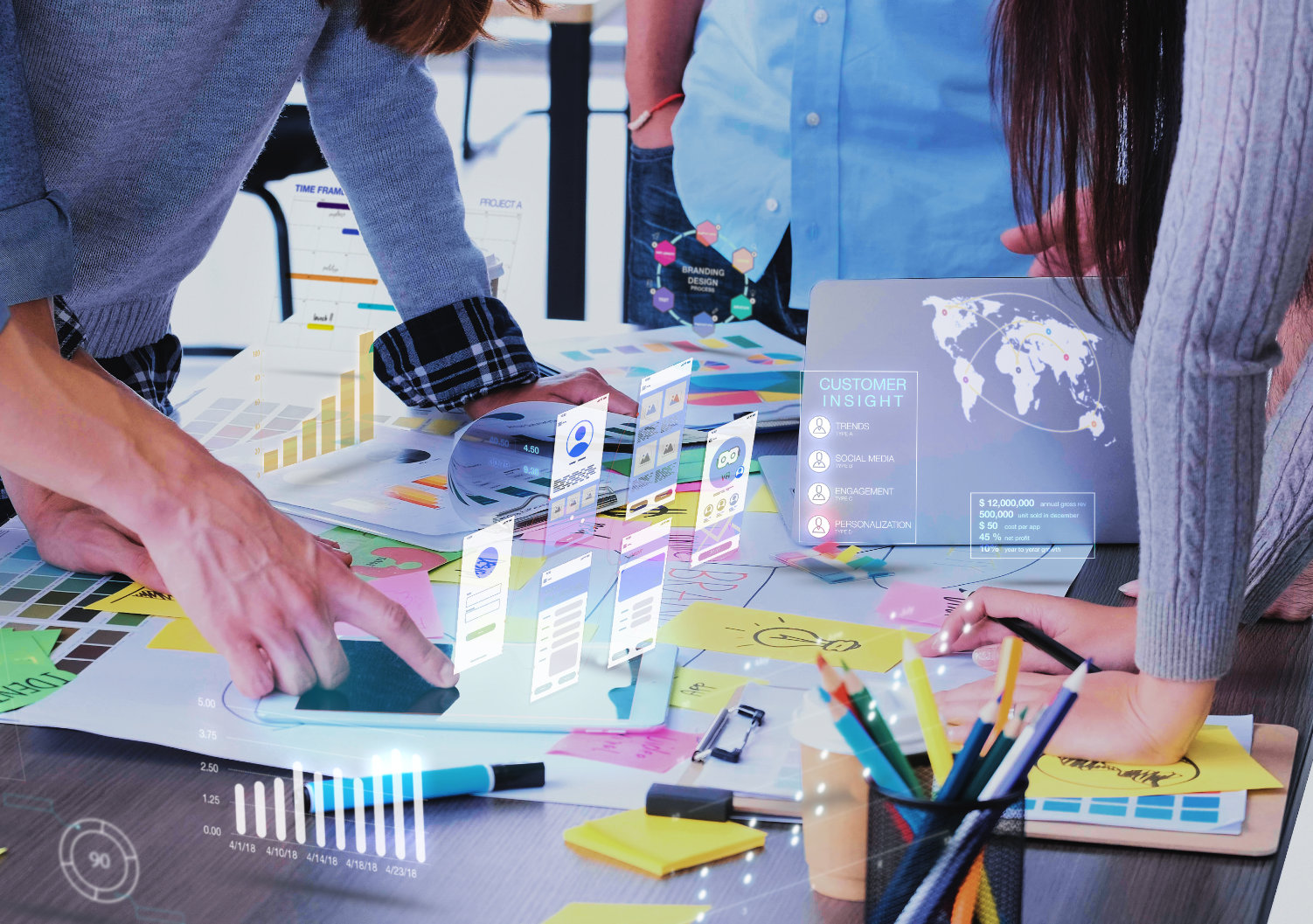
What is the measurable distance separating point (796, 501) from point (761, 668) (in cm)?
20

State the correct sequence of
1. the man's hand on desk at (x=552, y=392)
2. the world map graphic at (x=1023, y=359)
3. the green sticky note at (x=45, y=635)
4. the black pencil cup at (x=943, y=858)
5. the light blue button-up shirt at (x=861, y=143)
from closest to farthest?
the black pencil cup at (x=943, y=858), the green sticky note at (x=45, y=635), the world map graphic at (x=1023, y=359), the man's hand on desk at (x=552, y=392), the light blue button-up shirt at (x=861, y=143)

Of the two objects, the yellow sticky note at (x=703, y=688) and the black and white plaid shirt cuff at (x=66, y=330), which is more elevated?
the black and white plaid shirt cuff at (x=66, y=330)

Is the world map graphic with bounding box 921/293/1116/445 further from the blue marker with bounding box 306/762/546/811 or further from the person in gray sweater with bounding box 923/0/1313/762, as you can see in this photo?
the blue marker with bounding box 306/762/546/811

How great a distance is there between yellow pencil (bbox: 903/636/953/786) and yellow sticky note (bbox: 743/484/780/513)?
0.31 m

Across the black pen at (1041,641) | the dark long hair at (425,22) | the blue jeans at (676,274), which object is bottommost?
the black pen at (1041,641)

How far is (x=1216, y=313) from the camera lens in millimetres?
432

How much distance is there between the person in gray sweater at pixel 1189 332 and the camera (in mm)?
403

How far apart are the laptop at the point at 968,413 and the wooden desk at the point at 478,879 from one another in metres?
0.28

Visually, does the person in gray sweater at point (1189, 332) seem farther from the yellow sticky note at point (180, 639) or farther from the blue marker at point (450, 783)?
the yellow sticky note at point (180, 639)

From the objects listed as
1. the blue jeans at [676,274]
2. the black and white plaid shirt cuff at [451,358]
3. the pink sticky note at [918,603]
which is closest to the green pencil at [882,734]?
the pink sticky note at [918,603]

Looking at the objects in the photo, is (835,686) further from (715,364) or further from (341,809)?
(715,364)

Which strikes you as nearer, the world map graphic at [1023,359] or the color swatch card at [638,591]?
the color swatch card at [638,591]

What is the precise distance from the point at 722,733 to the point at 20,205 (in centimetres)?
40

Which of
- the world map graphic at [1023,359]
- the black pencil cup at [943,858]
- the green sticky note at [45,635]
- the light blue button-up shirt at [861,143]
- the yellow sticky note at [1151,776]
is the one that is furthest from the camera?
the light blue button-up shirt at [861,143]
